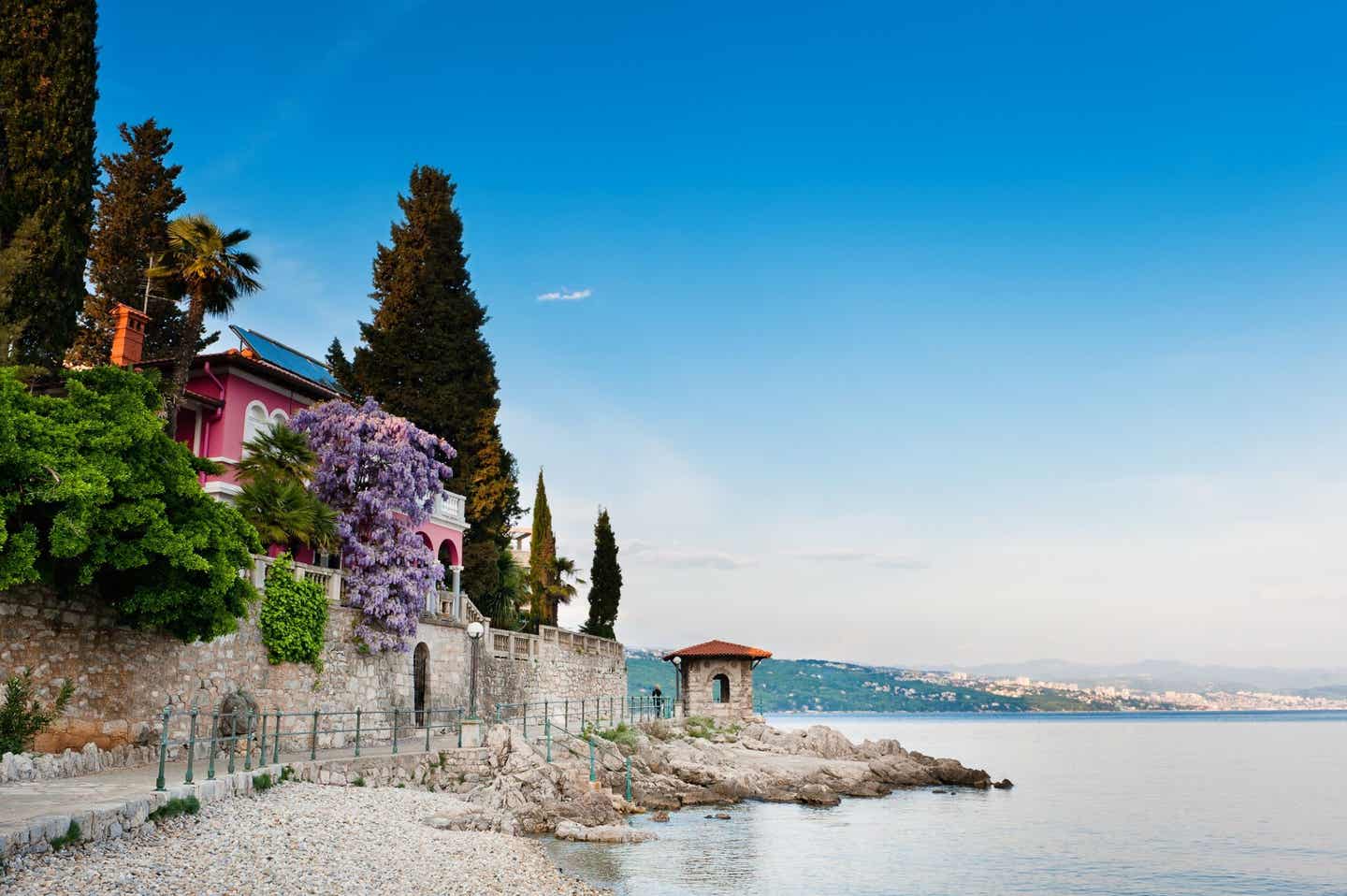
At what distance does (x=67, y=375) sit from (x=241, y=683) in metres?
7.90

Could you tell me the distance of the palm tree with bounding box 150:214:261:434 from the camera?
25.2m

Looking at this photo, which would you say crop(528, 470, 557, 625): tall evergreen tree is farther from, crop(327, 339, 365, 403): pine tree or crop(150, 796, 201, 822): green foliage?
A: crop(150, 796, 201, 822): green foliage

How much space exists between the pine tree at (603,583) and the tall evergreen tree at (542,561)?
2231 mm

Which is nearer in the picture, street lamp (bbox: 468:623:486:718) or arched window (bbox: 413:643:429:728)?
street lamp (bbox: 468:623:486:718)

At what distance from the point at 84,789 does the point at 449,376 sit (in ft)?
84.4

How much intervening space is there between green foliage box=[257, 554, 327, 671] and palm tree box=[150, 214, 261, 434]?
585 cm

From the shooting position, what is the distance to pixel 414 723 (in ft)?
87.7

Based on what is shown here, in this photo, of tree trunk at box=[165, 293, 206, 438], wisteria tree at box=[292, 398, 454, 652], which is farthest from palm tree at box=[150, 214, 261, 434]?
wisteria tree at box=[292, 398, 454, 652]

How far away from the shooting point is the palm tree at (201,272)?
25188 mm

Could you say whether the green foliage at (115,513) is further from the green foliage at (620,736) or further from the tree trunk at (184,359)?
the green foliage at (620,736)

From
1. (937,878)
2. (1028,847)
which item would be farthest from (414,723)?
(1028,847)

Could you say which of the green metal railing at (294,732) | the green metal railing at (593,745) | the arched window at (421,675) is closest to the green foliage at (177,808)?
the green metal railing at (294,732)

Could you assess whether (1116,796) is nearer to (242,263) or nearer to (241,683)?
(241,683)

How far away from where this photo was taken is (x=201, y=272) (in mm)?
25406
